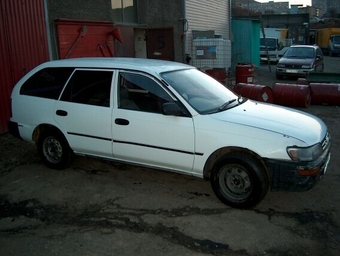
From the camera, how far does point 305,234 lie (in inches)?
140

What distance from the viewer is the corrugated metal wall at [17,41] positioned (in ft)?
24.2

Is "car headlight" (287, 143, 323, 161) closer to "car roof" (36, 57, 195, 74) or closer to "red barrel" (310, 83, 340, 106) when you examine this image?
"car roof" (36, 57, 195, 74)

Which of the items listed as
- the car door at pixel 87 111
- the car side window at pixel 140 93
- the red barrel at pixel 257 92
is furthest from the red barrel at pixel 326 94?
the car door at pixel 87 111

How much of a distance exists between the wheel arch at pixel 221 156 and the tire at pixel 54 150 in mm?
2229

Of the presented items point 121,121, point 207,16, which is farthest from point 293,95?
point 207,16

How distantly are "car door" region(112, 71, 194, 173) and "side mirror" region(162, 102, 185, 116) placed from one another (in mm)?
63

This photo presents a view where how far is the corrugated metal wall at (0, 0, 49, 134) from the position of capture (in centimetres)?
739

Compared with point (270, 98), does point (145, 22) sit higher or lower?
higher

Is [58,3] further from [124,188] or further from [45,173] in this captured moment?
[124,188]

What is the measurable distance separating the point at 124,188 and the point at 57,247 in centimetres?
149

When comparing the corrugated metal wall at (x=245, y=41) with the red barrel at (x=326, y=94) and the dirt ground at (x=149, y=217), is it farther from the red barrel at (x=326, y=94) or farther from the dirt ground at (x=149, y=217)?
the dirt ground at (x=149, y=217)

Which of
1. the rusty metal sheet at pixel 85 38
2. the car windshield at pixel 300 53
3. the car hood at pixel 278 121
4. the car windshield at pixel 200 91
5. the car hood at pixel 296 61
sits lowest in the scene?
the car hood at pixel 278 121

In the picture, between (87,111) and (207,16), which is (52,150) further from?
(207,16)

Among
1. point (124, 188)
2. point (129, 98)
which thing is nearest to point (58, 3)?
point (129, 98)
